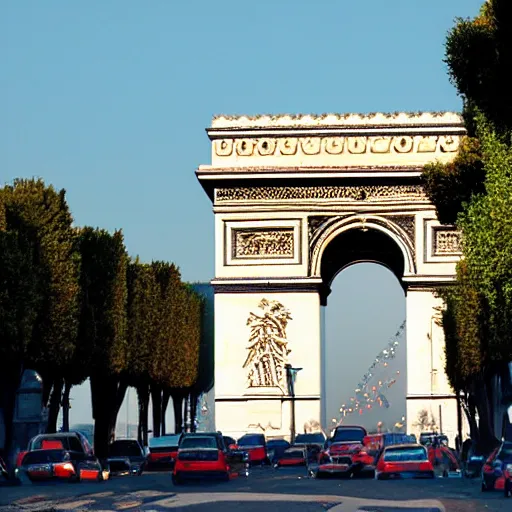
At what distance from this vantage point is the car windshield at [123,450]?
70.8m

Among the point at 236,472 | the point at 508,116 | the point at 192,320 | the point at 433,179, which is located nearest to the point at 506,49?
the point at 508,116

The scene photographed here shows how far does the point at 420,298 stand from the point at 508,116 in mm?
39279

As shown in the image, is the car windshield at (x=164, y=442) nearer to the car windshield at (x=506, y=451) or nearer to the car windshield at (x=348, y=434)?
the car windshield at (x=348, y=434)

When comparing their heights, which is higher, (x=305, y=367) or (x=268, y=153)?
(x=268, y=153)

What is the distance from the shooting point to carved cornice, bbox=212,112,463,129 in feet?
252

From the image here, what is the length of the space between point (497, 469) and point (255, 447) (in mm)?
32521

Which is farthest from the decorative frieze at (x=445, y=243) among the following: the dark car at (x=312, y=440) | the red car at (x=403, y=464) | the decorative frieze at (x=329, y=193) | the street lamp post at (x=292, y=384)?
the red car at (x=403, y=464)

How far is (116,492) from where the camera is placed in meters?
36.7

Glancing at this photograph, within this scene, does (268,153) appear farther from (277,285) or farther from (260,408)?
(260,408)

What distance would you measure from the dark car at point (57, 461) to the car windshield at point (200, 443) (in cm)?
257

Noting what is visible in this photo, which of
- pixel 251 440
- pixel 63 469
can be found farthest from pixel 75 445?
pixel 251 440

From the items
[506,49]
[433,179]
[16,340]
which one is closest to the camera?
[506,49]

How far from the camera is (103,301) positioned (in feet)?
220

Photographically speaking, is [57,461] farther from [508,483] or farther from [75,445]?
[508,483]
